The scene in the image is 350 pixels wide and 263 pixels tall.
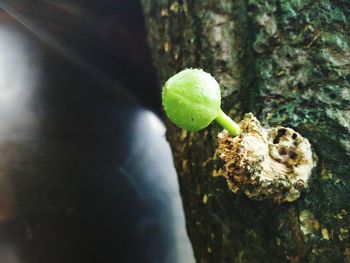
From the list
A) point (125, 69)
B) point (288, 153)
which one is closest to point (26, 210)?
point (125, 69)

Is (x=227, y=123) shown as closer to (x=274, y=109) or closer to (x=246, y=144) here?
(x=246, y=144)

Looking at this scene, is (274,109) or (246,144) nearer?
(246,144)

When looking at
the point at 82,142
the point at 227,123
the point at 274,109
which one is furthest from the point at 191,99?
the point at 82,142

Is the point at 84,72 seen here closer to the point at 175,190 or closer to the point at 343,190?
the point at 175,190

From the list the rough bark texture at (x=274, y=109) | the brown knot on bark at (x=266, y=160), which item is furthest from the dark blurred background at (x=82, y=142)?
the brown knot on bark at (x=266, y=160)

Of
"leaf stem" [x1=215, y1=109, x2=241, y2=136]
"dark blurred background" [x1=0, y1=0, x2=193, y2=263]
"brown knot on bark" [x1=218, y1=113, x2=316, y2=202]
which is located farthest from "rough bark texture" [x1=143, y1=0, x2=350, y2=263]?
"dark blurred background" [x1=0, y1=0, x2=193, y2=263]

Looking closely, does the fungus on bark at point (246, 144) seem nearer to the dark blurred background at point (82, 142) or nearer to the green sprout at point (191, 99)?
the green sprout at point (191, 99)

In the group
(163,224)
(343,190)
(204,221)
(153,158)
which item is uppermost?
(343,190)

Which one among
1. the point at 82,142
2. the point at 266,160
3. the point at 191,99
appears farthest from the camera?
the point at 82,142
